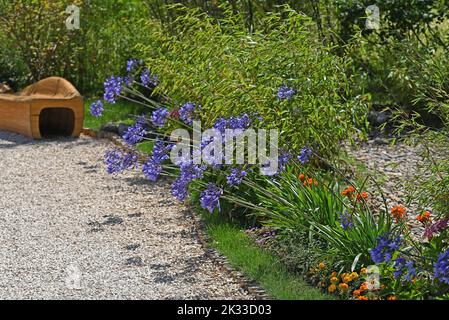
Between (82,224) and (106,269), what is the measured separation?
3.48ft

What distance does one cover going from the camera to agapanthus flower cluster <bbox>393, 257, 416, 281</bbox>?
13.6ft

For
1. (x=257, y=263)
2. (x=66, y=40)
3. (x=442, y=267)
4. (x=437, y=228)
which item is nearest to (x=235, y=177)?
(x=257, y=263)

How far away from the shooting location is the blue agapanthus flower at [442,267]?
13.4 ft

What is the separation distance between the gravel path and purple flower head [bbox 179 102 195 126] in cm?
65

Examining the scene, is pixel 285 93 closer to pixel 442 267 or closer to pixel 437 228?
pixel 437 228

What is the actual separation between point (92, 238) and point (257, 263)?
1327 mm

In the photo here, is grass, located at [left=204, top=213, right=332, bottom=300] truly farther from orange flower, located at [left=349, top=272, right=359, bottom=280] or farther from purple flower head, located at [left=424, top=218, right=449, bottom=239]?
purple flower head, located at [left=424, top=218, right=449, bottom=239]

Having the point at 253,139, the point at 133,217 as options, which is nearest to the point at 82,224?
the point at 133,217

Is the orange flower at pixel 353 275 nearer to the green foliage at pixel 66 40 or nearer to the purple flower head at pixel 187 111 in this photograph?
the purple flower head at pixel 187 111

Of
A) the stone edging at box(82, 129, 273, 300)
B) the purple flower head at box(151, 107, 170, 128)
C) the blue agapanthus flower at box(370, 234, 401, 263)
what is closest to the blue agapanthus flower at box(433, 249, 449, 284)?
the blue agapanthus flower at box(370, 234, 401, 263)

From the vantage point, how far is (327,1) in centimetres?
892
